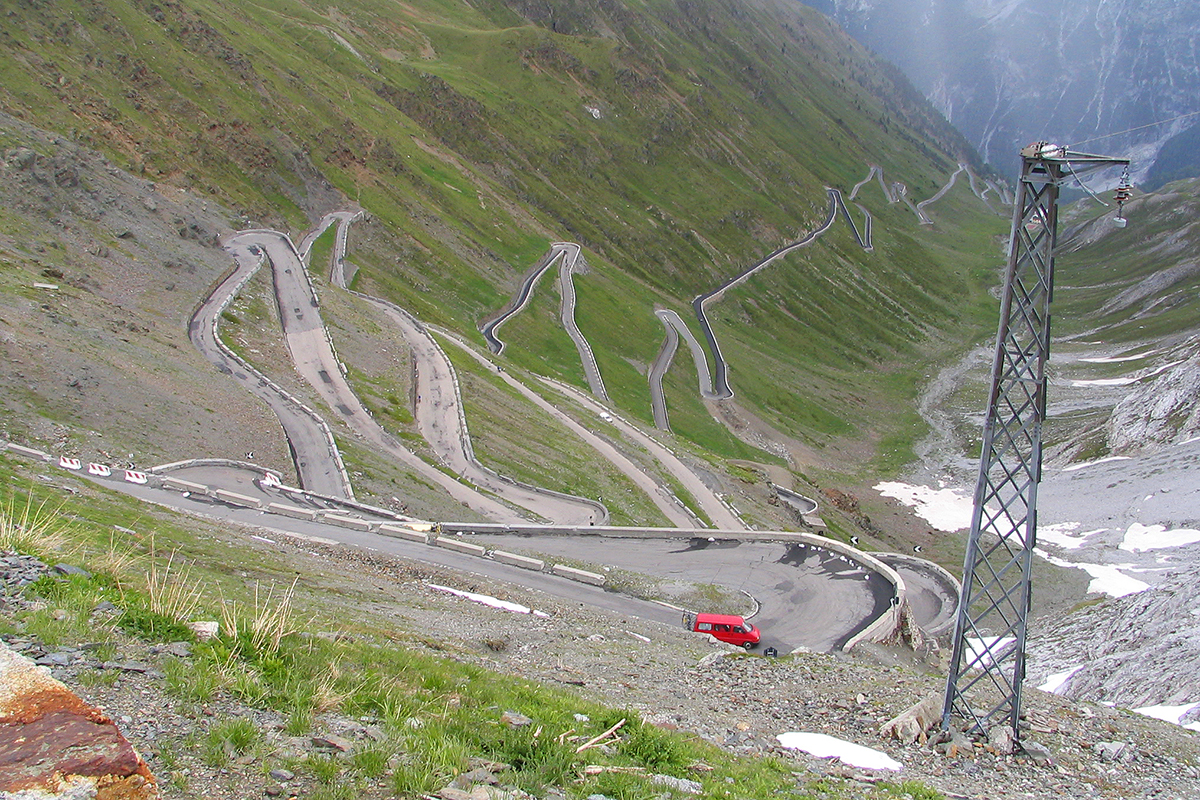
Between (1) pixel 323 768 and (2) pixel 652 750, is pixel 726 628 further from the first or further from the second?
(1) pixel 323 768

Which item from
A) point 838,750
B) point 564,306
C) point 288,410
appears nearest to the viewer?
point 838,750

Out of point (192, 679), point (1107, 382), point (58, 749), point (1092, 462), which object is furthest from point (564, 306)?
point (58, 749)

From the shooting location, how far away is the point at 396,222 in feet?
355

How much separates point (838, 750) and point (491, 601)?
50.1ft

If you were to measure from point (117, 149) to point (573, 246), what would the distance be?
236 ft

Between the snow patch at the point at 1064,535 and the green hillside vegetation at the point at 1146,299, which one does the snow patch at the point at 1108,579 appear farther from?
the green hillside vegetation at the point at 1146,299

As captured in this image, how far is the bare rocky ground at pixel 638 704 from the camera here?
894 centimetres

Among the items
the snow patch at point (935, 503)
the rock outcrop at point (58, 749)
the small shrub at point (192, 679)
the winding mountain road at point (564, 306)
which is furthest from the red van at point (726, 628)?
the winding mountain road at point (564, 306)

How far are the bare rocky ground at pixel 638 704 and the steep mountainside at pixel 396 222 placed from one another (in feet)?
84.9

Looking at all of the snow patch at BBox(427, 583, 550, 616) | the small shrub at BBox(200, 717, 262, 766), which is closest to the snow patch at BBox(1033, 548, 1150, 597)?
the snow patch at BBox(427, 583, 550, 616)

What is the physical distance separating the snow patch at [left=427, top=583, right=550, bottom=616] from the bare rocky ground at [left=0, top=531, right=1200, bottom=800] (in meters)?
0.66

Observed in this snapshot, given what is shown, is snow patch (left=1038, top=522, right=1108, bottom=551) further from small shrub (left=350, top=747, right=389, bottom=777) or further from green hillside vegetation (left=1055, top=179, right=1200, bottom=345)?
green hillside vegetation (left=1055, top=179, right=1200, bottom=345)

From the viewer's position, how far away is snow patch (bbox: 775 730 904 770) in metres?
14.9

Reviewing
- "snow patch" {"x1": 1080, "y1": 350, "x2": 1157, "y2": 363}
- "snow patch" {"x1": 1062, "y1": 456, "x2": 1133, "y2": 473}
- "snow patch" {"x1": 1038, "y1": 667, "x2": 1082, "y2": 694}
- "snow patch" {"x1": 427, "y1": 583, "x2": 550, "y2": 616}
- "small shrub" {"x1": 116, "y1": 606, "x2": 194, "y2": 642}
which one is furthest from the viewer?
"snow patch" {"x1": 1080, "y1": 350, "x2": 1157, "y2": 363}
